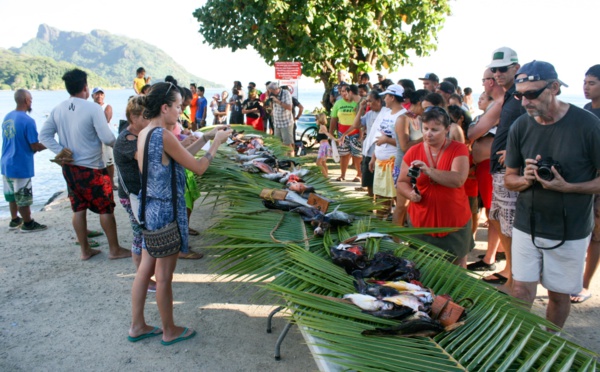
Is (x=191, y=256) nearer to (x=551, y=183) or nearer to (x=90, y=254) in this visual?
(x=90, y=254)

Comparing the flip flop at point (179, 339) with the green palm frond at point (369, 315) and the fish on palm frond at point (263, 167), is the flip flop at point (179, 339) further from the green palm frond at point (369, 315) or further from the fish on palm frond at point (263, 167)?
the fish on palm frond at point (263, 167)

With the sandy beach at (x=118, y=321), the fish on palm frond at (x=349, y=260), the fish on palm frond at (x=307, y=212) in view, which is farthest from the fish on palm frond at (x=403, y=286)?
the fish on palm frond at (x=307, y=212)

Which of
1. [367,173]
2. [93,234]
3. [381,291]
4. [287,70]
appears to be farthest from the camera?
[287,70]

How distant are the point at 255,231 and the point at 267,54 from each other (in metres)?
10.4

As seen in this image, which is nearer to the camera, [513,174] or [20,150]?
[513,174]

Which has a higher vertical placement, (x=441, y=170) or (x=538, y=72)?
(x=538, y=72)

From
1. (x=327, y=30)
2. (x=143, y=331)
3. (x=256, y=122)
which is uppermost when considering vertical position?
(x=327, y=30)

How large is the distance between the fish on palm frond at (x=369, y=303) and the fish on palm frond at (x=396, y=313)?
0.02 m

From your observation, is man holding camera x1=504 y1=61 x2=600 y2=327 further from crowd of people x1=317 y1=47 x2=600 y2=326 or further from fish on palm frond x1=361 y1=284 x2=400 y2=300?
fish on palm frond x1=361 y1=284 x2=400 y2=300

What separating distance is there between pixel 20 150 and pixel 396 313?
226 inches

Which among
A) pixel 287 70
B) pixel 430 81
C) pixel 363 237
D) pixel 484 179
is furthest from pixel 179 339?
pixel 287 70

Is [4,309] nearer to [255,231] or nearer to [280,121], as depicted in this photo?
[255,231]

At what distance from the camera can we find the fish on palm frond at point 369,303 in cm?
209

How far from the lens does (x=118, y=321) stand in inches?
147
